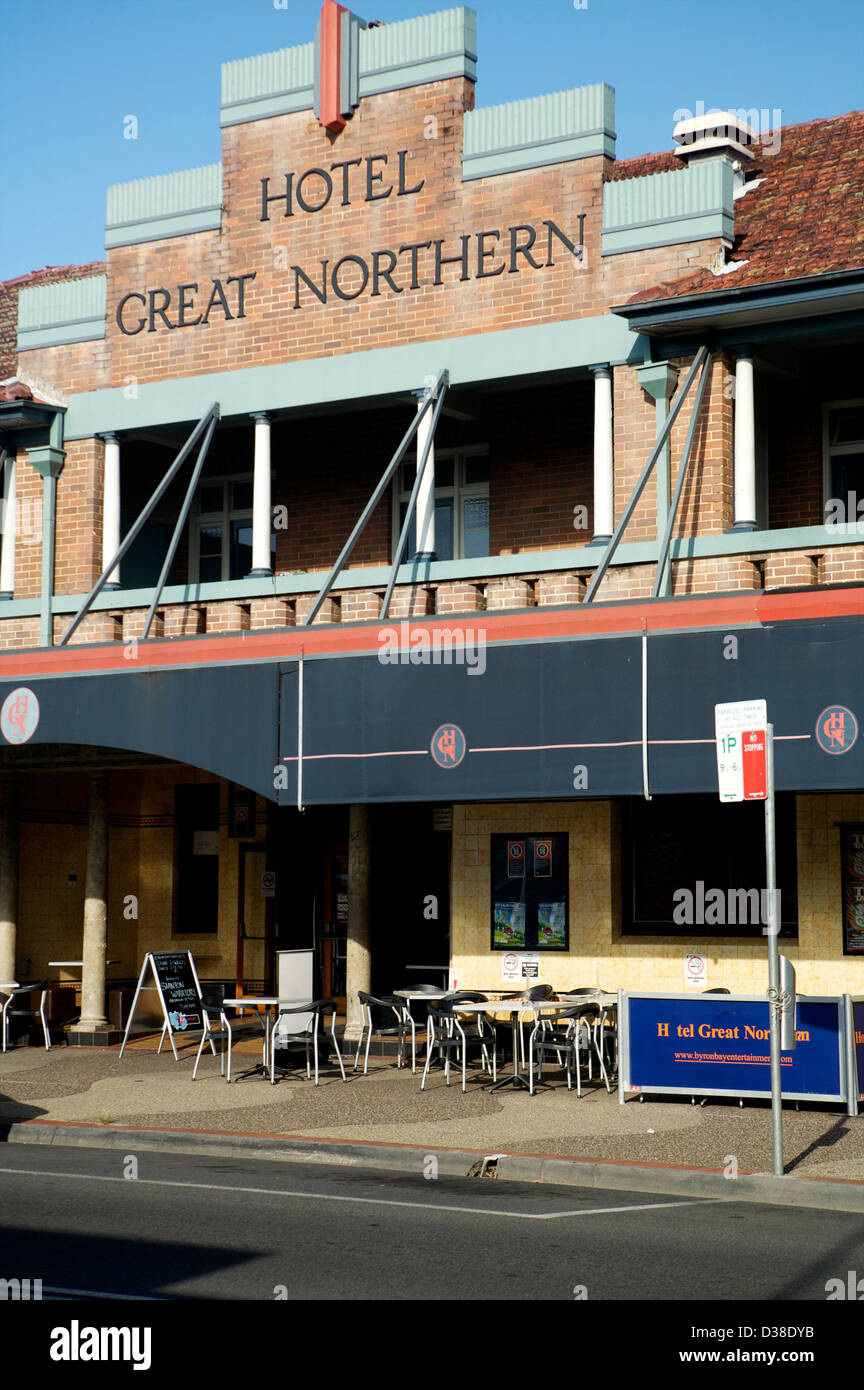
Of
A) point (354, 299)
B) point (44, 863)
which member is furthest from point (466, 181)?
point (44, 863)

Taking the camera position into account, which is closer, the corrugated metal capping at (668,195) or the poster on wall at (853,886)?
the poster on wall at (853,886)

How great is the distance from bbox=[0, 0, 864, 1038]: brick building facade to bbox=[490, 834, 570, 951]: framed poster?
157mm

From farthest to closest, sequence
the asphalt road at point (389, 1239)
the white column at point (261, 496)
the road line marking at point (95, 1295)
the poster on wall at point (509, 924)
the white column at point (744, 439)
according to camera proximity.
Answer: the white column at point (261, 496) < the poster on wall at point (509, 924) < the white column at point (744, 439) < the asphalt road at point (389, 1239) < the road line marking at point (95, 1295)

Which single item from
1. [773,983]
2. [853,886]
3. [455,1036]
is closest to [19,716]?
[455,1036]

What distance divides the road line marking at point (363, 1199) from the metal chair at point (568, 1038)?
167 inches

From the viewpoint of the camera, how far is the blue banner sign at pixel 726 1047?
14.2 metres

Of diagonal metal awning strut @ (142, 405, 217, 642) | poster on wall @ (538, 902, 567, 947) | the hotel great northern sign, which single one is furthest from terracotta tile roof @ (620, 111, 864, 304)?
poster on wall @ (538, 902, 567, 947)

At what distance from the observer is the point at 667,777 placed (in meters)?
15.7

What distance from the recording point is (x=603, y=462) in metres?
17.7

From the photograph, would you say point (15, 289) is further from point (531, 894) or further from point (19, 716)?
point (531, 894)

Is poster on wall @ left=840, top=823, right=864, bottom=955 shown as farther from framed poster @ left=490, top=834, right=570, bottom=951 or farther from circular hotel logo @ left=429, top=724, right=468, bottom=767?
circular hotel logo @ left=429, top=724, right=468, bottom=767

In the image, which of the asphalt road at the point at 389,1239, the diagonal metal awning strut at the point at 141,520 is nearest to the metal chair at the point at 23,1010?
the diagonal metal awning strut at the point at 141,520

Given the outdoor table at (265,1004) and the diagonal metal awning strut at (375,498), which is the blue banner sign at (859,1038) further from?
the diagonal metal awning strut at (375,498)

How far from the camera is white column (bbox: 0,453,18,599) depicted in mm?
21172
